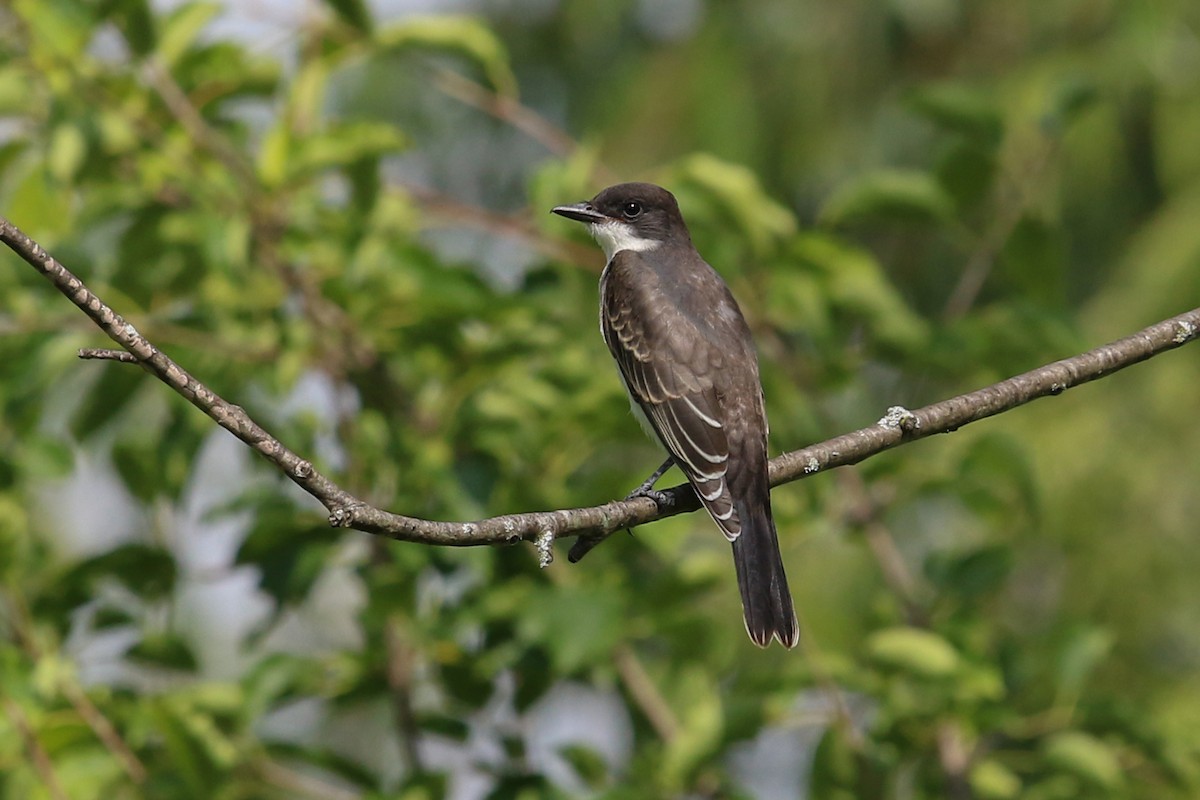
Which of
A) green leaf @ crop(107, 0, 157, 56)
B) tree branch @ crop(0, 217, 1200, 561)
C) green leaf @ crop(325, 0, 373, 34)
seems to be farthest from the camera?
green leaf @ crop(325, 0, 373, 34)

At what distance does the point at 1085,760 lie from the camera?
4.15 meters

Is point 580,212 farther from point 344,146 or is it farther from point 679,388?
point 344,146

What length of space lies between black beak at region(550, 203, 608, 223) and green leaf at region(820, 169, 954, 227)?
0.80 meters

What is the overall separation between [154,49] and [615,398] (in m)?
1.69

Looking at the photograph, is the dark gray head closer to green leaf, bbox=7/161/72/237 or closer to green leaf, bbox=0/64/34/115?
green leaf, bbox=7/161/72/237

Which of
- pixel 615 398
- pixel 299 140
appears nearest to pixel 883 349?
pixel 615 398

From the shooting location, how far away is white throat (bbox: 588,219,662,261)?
5.62 metres

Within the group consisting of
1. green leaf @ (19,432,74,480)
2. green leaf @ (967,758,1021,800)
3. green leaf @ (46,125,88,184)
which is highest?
green leaf @ (46,125,88,184)

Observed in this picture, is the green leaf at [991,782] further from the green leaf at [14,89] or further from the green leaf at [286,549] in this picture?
the green leaf at [14,89]

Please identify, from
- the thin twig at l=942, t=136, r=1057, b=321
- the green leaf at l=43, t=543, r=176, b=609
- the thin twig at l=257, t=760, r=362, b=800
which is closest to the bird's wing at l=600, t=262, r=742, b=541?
the thin twig at l=942, t=136, r=1057, b=321

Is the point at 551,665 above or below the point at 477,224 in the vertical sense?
below

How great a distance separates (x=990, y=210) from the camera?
5.33 meters

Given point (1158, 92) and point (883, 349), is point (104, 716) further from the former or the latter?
point (1158, 92)

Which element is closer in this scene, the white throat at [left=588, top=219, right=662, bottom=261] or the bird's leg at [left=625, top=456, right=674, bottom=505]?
the bird's leg at [left=625, top=456, right=674, bottom=505]
